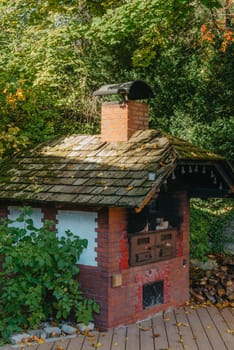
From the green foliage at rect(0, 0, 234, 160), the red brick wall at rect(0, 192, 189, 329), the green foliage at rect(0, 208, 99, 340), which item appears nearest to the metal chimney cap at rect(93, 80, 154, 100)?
the red brick wall at rect(0, 192, 189, 329)

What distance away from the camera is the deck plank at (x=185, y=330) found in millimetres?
7215

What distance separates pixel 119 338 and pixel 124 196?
7.07ft

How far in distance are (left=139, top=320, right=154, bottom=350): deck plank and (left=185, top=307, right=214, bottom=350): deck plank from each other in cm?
69

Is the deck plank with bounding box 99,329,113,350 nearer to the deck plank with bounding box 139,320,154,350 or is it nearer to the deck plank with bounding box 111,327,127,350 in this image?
the deck plank with bounding box 111,327,127,350

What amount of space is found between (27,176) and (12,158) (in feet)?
4.18

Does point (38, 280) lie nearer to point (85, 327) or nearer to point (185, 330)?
point (85, 327)

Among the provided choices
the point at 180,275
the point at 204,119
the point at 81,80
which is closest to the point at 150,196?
the point at 180,275

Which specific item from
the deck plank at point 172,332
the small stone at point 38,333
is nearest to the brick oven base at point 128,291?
the deck plank at point 172,332

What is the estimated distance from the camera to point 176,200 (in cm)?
934

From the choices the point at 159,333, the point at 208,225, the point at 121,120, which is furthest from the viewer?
the point at 208,225

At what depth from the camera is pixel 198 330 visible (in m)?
7.92

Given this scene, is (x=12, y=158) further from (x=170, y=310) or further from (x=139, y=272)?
(x=170, y=310)

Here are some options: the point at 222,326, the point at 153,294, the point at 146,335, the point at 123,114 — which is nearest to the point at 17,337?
the point at 146,335

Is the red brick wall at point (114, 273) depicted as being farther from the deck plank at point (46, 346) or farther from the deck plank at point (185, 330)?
the deck plank at point (46, 346)
